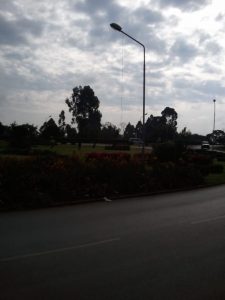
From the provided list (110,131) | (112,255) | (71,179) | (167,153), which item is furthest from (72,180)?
(110,131)

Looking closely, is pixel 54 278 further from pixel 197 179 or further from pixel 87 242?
pixel 197 179

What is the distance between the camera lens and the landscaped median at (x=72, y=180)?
1491 cm

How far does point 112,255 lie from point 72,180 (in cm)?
945

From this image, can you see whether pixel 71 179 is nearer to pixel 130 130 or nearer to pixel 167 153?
pixel 167 153

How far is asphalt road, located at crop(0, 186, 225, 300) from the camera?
19.4 feet

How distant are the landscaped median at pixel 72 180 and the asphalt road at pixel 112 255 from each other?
1.57 metres

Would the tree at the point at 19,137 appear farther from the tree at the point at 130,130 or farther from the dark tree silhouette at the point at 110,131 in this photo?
the tree at the point at 130,130

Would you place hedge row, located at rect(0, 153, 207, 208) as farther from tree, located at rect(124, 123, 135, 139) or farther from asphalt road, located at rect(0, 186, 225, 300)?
tree, located at rect(124, 123, 135, 139)

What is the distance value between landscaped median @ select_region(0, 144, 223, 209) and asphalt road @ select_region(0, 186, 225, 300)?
1575 mm

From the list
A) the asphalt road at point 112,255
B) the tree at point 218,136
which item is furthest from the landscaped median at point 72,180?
the tree at point 218,136

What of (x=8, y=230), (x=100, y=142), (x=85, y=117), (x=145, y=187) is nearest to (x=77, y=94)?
(x=85, y=117)

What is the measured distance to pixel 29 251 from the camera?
801 centimetres

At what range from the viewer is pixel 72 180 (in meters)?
17.1

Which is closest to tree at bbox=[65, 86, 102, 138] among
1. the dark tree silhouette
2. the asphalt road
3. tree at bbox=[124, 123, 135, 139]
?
the dark tree silhouette
